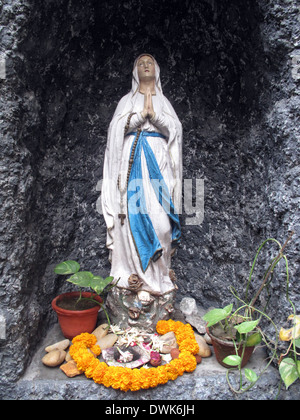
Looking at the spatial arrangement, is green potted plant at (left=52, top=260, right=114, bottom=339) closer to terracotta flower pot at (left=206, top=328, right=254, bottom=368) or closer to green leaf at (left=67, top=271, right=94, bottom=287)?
green leaf at (left=67, top=271, right=94, bottom=287)

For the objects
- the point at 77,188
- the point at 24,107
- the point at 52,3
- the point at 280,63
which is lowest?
the point at 77,188

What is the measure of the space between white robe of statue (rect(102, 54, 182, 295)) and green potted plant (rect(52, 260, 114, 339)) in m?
0.20

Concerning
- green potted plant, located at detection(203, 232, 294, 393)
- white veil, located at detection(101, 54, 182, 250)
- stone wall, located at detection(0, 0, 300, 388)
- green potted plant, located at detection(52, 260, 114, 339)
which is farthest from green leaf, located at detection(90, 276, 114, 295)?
green potted plant, located at detection(203, 232, 294, 393)

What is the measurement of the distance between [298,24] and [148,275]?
68.7 inches

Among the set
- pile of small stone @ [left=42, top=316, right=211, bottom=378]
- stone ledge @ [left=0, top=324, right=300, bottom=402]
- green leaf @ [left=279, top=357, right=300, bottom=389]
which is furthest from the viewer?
pile of small stone @ [left=42, top=316, right=211, bottom=378]

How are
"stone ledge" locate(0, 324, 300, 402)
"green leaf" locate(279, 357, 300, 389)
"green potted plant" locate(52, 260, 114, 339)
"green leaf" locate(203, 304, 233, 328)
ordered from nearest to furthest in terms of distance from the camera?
"green leaf" locate(279, 357, 300, 389), "green leaf" locate(203, 304, 233, 328), "stone ledge" locate(0, 324, 300, 402), "green potted plant" locate(52, 260, 114, 339)

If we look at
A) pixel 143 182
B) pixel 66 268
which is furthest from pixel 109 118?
pixel 66 268

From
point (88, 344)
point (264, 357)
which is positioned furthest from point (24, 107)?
point (264, 357)

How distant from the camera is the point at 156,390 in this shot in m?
2.15

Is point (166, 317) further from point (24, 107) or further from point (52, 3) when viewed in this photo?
point (52, 3)

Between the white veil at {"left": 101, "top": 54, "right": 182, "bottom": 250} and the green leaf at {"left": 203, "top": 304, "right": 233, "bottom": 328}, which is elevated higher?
the white veil at {"left": 101, "top": 54, "right": 182, "bottom": 250}

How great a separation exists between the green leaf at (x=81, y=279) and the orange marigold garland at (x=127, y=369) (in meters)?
0.34

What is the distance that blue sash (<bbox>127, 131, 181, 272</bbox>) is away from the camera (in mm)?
2469

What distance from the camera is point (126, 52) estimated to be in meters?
3.12
